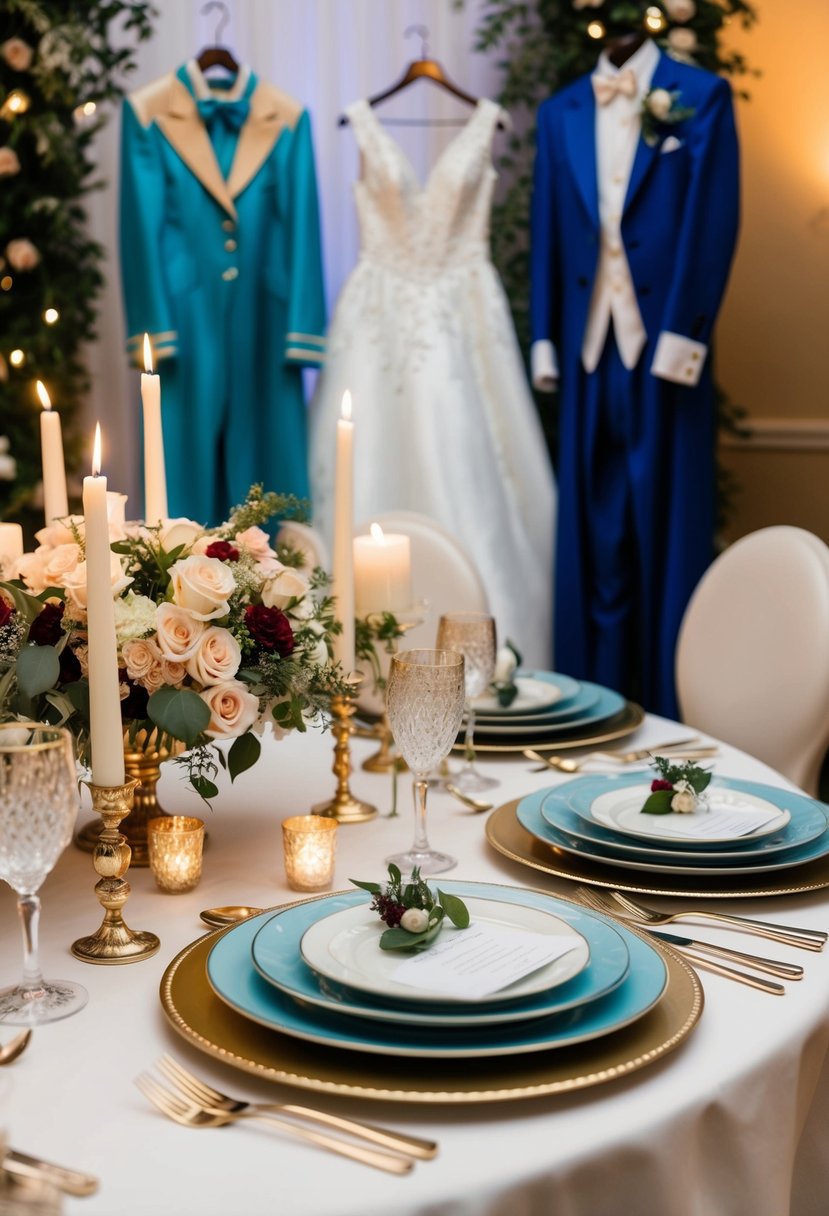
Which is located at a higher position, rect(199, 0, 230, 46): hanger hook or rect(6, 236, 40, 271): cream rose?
rect(199, 0, 230, 46): hanger hook

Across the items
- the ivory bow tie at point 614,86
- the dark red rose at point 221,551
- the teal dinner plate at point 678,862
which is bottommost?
the teal dinner plate at point 678,862

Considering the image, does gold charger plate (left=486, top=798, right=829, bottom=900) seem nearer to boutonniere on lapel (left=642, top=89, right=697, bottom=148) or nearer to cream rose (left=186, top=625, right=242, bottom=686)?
cream rose (left=186, top=625, right=242, bottom=686)

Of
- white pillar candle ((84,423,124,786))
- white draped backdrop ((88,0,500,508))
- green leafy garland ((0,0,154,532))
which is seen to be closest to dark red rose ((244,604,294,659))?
white pillar candle ((84,423,124,786))

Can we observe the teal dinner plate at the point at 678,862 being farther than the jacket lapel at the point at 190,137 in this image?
No

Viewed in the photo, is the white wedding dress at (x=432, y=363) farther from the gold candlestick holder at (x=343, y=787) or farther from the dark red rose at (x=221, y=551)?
the dark red rose at (x=221, y=551)

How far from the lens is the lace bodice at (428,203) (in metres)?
3.55

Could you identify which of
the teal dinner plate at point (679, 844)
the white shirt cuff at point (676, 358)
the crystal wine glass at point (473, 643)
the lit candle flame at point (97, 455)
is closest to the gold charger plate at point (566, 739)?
the crystal wine glass at point (473, 643)

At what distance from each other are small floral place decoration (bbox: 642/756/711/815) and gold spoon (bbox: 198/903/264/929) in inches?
16.1

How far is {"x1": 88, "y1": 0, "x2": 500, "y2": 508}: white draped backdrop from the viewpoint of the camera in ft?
12.6

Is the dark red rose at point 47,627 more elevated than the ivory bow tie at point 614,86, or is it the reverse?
the ivory bow tie at point 614,86

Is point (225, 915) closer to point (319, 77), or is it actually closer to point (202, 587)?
point (202, 587)

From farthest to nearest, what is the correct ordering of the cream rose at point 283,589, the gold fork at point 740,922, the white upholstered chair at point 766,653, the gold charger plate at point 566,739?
1. the white upholstered chair at point 766,653
2. the gold charger plate at point 566,739
3. the cream rose at point 283,589
4. the gold fork at point 740,922

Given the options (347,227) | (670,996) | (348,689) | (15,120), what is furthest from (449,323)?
(670,996)

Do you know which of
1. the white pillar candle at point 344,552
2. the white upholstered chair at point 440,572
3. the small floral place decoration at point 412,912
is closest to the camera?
the small floral place decoration at point 412,912
